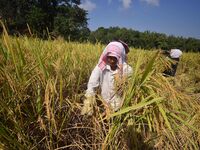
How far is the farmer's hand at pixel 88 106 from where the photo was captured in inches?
97.6

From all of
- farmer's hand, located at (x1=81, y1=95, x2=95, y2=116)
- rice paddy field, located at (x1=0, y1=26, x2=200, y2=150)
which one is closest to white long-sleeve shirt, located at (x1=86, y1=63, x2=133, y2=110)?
farmer's hand, located at (x1=81, y1=95, x2=95, y2=116)

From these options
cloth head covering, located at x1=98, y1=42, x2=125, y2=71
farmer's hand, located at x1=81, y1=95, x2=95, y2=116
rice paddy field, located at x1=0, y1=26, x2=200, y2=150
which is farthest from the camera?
cloth head covering, located at x1=98, y1=42, x2=125, y2=71

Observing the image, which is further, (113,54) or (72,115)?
(113,54)

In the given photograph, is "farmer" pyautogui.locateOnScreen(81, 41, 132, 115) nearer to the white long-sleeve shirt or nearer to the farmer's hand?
the white long-sleeve shirt

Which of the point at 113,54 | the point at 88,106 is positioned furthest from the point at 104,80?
the point at 88,106

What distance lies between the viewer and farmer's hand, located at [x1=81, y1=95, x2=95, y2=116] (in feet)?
8.14

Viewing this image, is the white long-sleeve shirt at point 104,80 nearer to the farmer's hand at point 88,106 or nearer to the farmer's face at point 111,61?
the farmer's face at point 111,61

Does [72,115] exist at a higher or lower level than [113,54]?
lower

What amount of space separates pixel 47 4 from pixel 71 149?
2367cm

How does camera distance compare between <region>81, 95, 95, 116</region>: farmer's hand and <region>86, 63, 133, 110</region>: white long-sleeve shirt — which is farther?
<region>86, 63, 133, 110</region>: white long-sleeve shirt

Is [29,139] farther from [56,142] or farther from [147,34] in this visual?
[147,34]

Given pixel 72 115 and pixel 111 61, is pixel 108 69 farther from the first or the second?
pixel 72 115

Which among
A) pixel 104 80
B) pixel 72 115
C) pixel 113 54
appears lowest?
pixel 72 115

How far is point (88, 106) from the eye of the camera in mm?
2529
